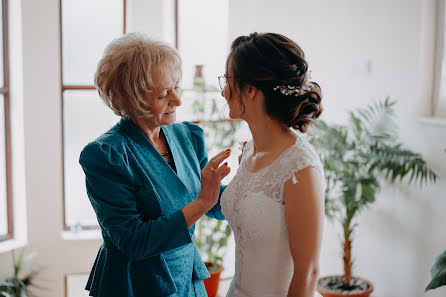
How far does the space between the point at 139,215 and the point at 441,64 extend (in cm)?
237

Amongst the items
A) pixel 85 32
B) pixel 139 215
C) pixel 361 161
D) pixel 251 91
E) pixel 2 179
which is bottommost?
pixel 2 179


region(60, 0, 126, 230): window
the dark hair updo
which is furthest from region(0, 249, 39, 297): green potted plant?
the dark hair updo

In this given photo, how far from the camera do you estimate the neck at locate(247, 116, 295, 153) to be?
5.46 feet

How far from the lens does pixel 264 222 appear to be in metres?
1.62

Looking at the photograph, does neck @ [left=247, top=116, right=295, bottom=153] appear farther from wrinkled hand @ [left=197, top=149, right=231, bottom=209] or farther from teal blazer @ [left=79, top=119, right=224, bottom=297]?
teal blazer @ [left=79, top=119, right=224, bottom=297]

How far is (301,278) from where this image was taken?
1496mm

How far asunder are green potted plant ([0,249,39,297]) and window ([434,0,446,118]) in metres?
2.96

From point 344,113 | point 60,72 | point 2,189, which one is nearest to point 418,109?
point 344,113

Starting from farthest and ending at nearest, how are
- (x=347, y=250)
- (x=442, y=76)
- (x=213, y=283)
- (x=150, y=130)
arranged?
(x=213, y=283), (x=347, y=250), (x=442, y=76), (x=150, y=130)

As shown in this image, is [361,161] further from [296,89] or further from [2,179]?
[2,179]

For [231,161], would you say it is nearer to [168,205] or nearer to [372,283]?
[372,283]

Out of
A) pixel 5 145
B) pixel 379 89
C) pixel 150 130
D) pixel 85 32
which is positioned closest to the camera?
pixel 150 130

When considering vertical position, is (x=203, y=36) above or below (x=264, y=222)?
above

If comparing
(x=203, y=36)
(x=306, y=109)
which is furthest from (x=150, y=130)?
(x=203, y=36)
